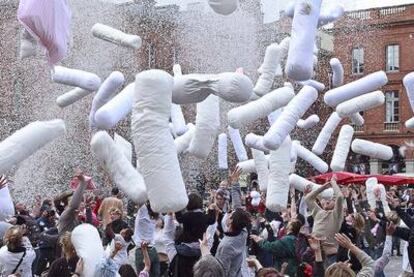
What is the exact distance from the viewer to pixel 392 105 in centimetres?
4625

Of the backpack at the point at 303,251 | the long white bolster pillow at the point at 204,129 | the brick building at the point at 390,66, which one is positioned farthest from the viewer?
the brick building at the point at 390,66

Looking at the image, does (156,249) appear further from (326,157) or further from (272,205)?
(326,157)

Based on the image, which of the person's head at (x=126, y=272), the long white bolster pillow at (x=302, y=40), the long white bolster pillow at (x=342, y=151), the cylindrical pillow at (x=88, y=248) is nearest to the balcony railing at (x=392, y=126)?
the long white bolster pillow at (x=342, y=151)

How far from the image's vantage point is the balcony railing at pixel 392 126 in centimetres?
4653

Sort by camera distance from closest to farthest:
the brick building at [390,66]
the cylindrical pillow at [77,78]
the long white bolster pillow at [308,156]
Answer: the cylindrical pillow at [77,78]
the long white bolster pillow at [308,156]
the brick building at [390,66]

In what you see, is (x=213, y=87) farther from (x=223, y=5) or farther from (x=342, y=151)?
→ (x=342, y=151)

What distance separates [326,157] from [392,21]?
10.3 meters

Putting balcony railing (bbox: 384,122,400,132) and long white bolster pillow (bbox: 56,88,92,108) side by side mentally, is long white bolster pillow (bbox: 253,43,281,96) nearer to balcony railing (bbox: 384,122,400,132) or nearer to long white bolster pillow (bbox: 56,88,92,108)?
long white bolster pillow (bbox: 56,88,92,108)

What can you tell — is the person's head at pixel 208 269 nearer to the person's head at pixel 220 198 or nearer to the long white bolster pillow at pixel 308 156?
the person's head at pixel 220 198

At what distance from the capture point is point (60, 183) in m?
29.8

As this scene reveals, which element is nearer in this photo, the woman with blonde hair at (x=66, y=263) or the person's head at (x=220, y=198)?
the woman with blonde hair at (x=66, y=263)

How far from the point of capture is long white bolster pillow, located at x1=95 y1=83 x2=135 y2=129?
8.82 meters

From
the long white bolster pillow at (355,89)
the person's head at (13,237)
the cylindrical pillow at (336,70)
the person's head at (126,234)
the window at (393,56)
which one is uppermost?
the window at (393,56)

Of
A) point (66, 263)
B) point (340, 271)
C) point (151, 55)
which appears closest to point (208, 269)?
point (340, 271)
